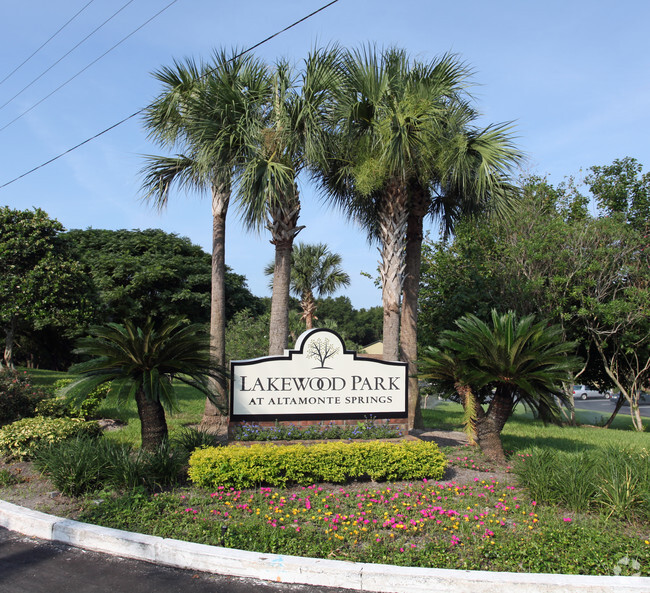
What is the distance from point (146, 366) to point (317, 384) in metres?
2.55

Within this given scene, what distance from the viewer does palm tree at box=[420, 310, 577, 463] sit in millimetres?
8102

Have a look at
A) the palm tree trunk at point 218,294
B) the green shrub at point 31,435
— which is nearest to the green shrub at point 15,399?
the green shrub at point 31,435

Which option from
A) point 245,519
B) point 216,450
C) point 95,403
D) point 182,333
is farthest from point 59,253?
point 245,519

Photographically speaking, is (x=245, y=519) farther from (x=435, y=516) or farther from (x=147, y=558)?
(x=435, y=516)

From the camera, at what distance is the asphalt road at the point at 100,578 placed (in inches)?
170

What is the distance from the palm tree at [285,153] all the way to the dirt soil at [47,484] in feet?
13.5

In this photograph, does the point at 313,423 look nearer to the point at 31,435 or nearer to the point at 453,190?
the point at 31,435

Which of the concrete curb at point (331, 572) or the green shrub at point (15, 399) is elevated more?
the green shrub at point (15, 399)

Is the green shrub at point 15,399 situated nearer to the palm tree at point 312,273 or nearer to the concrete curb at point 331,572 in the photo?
the concrete curb at point 331,572

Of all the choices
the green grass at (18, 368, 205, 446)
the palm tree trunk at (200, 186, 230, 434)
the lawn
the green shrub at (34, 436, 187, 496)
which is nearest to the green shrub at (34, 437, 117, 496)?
the green shrub at (34, 436, 187, 496)

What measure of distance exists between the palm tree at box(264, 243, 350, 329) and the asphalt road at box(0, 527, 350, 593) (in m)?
21.5

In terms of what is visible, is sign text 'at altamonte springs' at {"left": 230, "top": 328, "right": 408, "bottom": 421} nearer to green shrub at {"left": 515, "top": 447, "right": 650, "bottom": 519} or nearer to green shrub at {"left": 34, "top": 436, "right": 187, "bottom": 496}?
green shrub at {"left": 34, "top": 436, "right": 187, "bottom": 496}

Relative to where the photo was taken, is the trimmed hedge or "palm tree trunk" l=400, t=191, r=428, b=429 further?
"palm tree trunk" l=400, t=191, r=428, b=429

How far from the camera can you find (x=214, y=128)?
1024 cm
